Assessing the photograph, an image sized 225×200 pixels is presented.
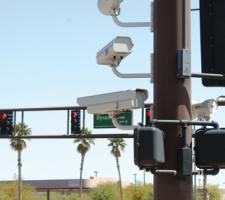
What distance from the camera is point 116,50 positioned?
8.33 meters

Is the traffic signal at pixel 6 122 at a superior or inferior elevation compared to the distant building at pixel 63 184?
superior

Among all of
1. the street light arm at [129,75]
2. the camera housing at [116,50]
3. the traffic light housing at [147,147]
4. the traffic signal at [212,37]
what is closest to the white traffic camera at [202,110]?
the street light arm at [129,75]

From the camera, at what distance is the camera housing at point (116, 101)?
318 inches

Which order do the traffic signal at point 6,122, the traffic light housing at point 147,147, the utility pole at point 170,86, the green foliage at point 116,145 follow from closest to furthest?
1. the traffic light housing at point 147,147
2. the utility pole at point 170,86
3. the traffic signal at point 6,122
4. the green foliage at point 116,145

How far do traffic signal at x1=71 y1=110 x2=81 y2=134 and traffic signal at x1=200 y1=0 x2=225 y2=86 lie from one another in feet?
81.7

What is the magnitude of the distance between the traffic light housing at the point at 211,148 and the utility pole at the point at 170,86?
32 centimetres

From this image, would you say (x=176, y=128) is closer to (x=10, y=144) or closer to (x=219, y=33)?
(x=219, y=33)

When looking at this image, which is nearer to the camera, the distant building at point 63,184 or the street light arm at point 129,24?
the street light arm at point 129,24

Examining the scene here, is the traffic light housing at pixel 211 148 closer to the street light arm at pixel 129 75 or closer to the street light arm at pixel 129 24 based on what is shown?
the street light arm at pixel 129 75

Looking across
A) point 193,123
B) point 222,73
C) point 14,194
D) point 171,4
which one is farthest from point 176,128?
point 14,194

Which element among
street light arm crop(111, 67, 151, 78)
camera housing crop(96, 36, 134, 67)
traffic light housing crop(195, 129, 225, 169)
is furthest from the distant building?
traffic light housing crop(195, 129, 225, 169)

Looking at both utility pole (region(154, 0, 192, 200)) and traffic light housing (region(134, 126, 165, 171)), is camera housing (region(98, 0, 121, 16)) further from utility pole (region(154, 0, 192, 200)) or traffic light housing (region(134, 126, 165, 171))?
traffic light housing (region(134, 126, 165, 171))

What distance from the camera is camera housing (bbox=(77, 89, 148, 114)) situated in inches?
318

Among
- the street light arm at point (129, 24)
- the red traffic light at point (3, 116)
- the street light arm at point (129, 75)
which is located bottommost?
the street light arm at point (129, 75)
